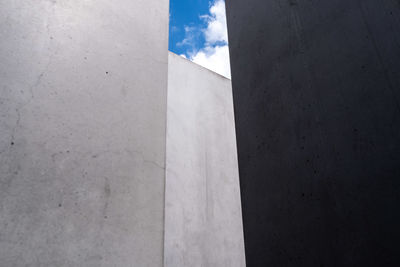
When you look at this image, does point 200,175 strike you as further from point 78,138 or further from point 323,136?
point 323,136

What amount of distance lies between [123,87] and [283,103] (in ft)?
3.04

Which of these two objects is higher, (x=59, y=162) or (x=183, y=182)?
(x=183, y=182)

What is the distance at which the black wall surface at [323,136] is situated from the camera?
38.3 inches

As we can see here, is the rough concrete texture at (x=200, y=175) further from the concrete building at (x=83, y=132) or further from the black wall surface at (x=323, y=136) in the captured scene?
the black wall surface at (x=323, y=136)

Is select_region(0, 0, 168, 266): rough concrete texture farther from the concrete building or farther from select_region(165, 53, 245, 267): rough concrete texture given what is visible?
select_region(165, 53, 245, 267): rough concrete texture

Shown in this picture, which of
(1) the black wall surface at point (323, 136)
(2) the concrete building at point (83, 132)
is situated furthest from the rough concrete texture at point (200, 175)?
(1) the black wall surface at point (323, 136)

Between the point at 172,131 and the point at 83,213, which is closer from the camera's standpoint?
the point at 83,213

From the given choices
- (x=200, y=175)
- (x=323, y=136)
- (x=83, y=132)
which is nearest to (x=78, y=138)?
(x=83, y=132)

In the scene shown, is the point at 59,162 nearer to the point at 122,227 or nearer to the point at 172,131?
the point at 122,227

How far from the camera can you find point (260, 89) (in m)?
1.61

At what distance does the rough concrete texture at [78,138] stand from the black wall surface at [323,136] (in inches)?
22.1

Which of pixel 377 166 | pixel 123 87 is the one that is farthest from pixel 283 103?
pixel 123 87

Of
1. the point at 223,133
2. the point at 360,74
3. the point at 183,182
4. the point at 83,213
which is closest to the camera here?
the point at 360,74

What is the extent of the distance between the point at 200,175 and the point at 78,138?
2.72 meters
